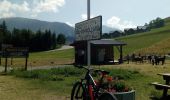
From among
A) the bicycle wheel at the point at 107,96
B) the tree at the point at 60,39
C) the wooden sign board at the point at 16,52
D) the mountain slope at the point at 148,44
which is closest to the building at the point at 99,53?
the wooden sign board at the point at 16,52

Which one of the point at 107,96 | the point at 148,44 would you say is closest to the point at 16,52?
the point at 107,96

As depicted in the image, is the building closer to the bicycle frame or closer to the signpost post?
the signpost post

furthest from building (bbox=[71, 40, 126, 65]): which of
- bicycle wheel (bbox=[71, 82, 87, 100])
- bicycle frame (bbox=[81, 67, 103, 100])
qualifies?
bicycle frame (bbox=[81, 67, 103, 100])

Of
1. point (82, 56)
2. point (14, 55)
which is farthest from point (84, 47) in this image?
point (14, 55)

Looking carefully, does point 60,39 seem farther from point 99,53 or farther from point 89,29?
point 89,29

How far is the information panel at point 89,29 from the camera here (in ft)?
38.6

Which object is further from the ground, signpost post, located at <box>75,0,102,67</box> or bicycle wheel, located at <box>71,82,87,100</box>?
signpost post, located at <box>75,0,102,67</box>

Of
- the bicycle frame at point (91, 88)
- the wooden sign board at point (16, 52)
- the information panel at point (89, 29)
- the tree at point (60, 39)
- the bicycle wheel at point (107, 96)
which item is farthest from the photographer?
the tree at point (60, 39)

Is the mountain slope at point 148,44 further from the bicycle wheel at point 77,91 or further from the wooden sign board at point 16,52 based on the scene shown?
the bicycle wheel at point 77,91

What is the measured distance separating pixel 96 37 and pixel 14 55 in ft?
66.5

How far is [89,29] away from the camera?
495 inches

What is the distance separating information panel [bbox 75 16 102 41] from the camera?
11756 millimetres

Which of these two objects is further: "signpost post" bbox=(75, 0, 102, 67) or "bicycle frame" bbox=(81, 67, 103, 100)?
"signpost post" bbox=(75, 0, 102, 67)

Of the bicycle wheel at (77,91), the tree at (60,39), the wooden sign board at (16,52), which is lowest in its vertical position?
the bicycle wheel at (77,91)
